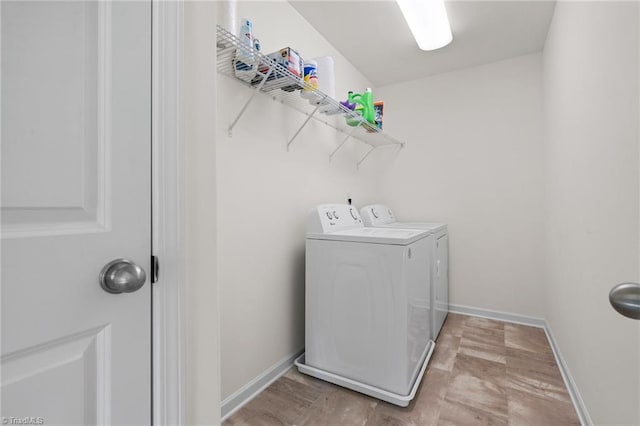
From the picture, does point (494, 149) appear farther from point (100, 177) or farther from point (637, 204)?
point (100, 177)

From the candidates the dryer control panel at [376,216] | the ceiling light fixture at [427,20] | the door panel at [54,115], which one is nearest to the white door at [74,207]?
the door panel at [54,115]

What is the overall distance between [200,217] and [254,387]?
51.8 inches

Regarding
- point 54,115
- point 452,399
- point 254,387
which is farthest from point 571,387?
point 54,115

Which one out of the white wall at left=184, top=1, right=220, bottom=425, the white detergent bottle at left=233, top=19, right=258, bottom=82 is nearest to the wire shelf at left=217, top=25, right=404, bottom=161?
the white detergent bottle at left=233, top=19, right=258, bottom=82

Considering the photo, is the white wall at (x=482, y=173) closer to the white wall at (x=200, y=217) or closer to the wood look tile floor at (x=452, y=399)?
the wood look tile floor at (x=452, y=399)

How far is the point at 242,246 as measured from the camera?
63.6 inches

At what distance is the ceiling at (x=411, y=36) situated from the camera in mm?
2031

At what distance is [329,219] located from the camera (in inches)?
76.3

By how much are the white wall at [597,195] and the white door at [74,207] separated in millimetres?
1362

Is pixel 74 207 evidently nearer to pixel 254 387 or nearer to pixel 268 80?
pixel 268 80

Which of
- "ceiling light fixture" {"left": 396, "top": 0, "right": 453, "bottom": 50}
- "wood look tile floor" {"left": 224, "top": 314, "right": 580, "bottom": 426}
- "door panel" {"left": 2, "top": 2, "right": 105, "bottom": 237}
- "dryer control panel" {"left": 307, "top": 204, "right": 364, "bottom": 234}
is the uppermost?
"ceiling light fixture" {"left": 396, "top": 0, "right": 453, "bottom": 50}

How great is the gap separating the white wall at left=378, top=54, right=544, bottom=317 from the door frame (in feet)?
9.07

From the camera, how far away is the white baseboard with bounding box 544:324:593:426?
142cm

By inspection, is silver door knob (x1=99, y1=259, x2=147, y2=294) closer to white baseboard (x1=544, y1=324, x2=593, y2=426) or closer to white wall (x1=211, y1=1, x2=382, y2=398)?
white wall (x1=211, y1=1, x2=382, y2=398)
